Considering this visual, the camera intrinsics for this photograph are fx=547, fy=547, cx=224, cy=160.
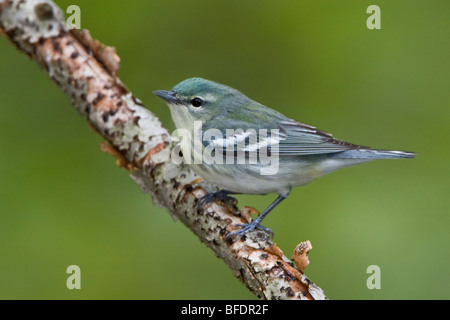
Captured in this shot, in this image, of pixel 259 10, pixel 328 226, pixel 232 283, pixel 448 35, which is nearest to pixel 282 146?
pixel 328 226

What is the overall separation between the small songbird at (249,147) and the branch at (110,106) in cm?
14

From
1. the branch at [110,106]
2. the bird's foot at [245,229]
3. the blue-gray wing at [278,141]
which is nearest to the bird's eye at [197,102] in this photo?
the blue-gray wing at [278,141]

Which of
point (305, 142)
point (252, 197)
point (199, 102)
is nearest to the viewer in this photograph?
point (305, 142)

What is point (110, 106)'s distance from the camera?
11.3 ft

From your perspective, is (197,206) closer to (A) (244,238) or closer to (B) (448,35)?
(A) (244,238)

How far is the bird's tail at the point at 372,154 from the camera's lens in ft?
10.2

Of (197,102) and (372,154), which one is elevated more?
(197,102)

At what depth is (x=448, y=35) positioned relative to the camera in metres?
3.91

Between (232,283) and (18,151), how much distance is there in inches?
62.6

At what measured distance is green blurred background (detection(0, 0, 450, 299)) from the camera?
331cm

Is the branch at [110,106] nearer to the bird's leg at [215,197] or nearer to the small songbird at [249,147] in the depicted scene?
the bird's leg at [215,197]

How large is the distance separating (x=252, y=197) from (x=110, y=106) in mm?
1161

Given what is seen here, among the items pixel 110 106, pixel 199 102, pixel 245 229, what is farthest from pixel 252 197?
pixel 110 106

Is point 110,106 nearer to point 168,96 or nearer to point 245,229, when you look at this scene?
point 168,96
